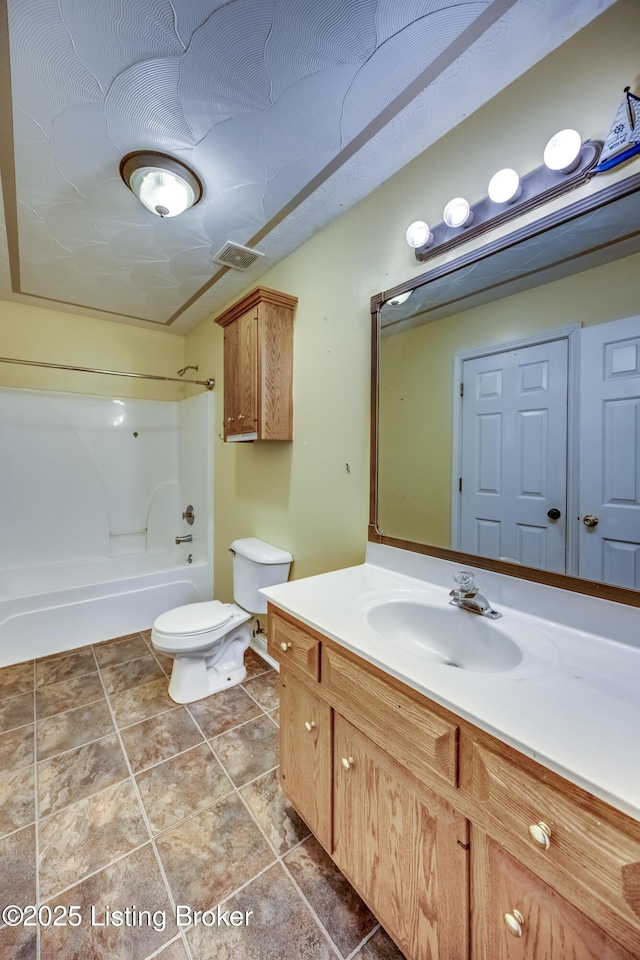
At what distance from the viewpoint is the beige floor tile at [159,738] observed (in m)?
1.57

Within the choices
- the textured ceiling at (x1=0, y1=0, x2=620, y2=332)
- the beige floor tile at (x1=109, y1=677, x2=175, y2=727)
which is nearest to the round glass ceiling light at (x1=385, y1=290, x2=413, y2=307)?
the textured ceiling at (x1=0, y1=0, x2=620, y2=332)

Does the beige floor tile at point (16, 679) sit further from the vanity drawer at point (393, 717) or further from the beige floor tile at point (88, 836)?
the vanity drawer at point (393, 717)

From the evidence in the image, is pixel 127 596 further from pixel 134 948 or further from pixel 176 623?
pixel 134 948

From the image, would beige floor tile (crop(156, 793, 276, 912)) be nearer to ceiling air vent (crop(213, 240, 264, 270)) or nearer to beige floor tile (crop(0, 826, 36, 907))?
beige floor tile (crop(0, 826, 36, 907))

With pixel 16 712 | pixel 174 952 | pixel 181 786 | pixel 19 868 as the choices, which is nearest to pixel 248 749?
pixel 181 786

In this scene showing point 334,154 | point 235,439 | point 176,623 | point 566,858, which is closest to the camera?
point 566,858

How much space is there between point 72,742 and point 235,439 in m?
1.64

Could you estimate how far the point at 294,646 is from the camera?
113 cm

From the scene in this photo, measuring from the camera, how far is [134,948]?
0.95m

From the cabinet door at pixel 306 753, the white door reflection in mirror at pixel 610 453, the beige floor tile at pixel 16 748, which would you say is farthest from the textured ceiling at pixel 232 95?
the beige floor tile at pixel 16 748

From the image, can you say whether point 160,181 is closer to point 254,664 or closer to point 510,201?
point 510,201

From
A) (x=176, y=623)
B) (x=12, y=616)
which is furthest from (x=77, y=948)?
(x=12, y=616)

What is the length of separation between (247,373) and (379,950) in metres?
2.17

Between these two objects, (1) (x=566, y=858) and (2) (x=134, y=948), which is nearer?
(1) (x=566, y=858)
